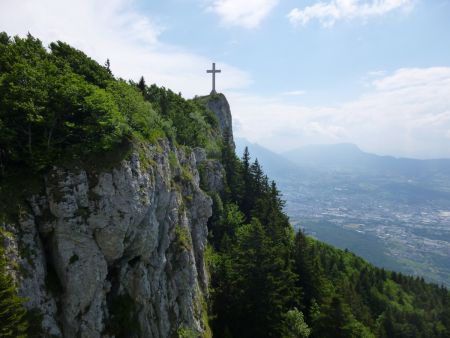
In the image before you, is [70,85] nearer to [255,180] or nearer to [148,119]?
[148,119]

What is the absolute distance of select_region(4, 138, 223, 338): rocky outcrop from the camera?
22.7 meters

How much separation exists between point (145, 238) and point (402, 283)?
99.3m

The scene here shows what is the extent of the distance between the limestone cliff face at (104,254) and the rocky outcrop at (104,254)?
63 mm

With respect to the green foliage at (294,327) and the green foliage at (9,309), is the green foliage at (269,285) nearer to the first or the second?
the green foliage at (294,327)

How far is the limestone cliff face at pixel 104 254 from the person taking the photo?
2261 cm

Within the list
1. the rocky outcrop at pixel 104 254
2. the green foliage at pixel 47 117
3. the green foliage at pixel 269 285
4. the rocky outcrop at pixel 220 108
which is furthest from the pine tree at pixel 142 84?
the rocky outcrop at pixel 220 108

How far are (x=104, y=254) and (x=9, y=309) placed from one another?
7665mm

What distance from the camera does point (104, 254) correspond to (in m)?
25.6

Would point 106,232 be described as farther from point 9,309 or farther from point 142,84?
point 142,84

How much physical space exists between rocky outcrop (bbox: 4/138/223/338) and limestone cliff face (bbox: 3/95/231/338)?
6 centimetres

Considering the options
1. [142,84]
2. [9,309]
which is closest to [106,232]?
[9,309]

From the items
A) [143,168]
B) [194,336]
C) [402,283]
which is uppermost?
[143,168]

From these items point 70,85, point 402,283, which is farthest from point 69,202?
point 402,283

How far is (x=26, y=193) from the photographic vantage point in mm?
23172
